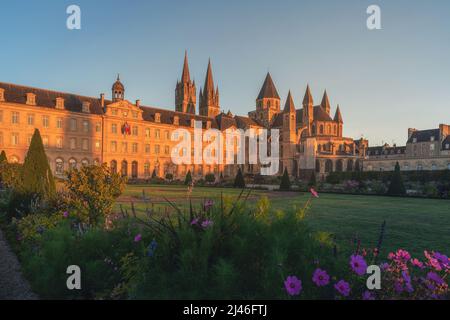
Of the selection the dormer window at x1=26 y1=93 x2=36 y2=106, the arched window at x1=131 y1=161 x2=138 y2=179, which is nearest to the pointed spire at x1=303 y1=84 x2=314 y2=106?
the arched window at x1=131 y1=161 x2=138 y2=179

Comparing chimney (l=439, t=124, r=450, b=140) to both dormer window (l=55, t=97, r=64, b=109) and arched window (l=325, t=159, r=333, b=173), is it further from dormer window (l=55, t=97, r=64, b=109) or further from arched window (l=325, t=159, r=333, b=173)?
dormer window (l=55, t=97, r=64, b=109)

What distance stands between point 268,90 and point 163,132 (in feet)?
101

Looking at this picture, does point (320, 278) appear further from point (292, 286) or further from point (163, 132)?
Result: point (163, 132)

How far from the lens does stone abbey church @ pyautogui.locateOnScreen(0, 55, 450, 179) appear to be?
122 feet

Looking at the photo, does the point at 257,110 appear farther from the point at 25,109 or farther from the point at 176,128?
the point at 25,109

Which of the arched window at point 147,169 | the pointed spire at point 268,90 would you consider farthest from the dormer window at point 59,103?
the pointed spire at point 268,90

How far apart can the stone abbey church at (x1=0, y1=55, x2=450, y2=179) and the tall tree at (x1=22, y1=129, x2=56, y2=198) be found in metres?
19.5

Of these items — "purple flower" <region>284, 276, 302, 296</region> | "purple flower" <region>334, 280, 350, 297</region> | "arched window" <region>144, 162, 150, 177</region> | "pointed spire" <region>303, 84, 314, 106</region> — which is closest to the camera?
"purple flower" <region>284, 276, 302, 296</region>

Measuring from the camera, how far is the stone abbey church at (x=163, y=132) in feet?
122

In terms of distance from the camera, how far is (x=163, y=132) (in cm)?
4950

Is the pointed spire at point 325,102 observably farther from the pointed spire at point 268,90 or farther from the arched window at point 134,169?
the arched window at point 134,169
